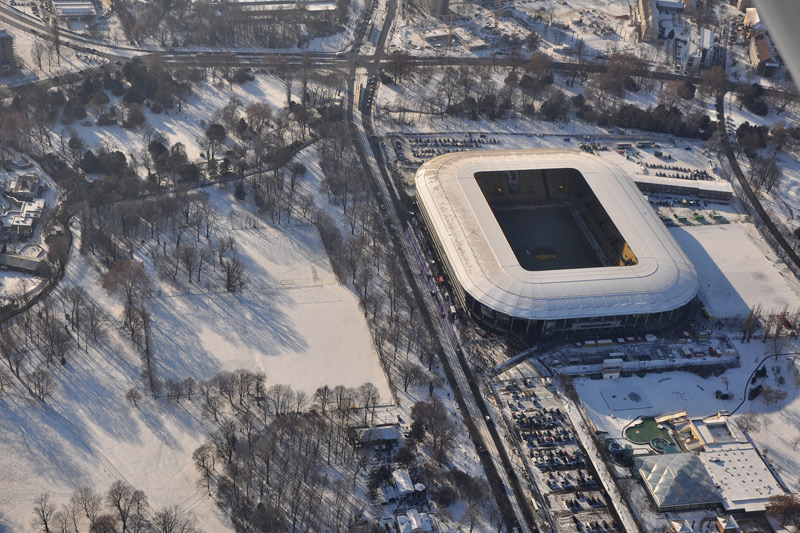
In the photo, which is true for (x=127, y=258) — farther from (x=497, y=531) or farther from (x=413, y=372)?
(x=497, y=531)

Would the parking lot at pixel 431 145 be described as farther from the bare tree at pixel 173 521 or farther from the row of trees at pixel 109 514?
the row of trees at pixel 109 514

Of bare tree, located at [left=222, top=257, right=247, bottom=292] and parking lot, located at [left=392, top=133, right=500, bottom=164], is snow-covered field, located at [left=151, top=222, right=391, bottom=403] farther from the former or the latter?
parking lot, located at [left=392, top=133, right=500, bottom=164]

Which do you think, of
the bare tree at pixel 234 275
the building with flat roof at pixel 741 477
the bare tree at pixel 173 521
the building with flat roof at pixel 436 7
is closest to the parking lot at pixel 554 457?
the building with flat roof at pixel 741 477

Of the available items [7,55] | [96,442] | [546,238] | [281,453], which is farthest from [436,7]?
[96,442]

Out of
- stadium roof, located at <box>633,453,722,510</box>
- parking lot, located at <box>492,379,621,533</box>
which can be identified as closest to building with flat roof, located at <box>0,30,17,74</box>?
parking lot, located at <box>492,379,621,533</box>

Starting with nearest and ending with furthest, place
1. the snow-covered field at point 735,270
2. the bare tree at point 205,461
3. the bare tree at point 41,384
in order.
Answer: the bare tree at point 205,461
the bare tree at point 41,384
the snow-covered field at point 735,270

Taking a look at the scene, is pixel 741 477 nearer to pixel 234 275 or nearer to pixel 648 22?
pixel 234 275

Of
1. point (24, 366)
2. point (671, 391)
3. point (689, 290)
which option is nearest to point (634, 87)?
point (689, 290)
